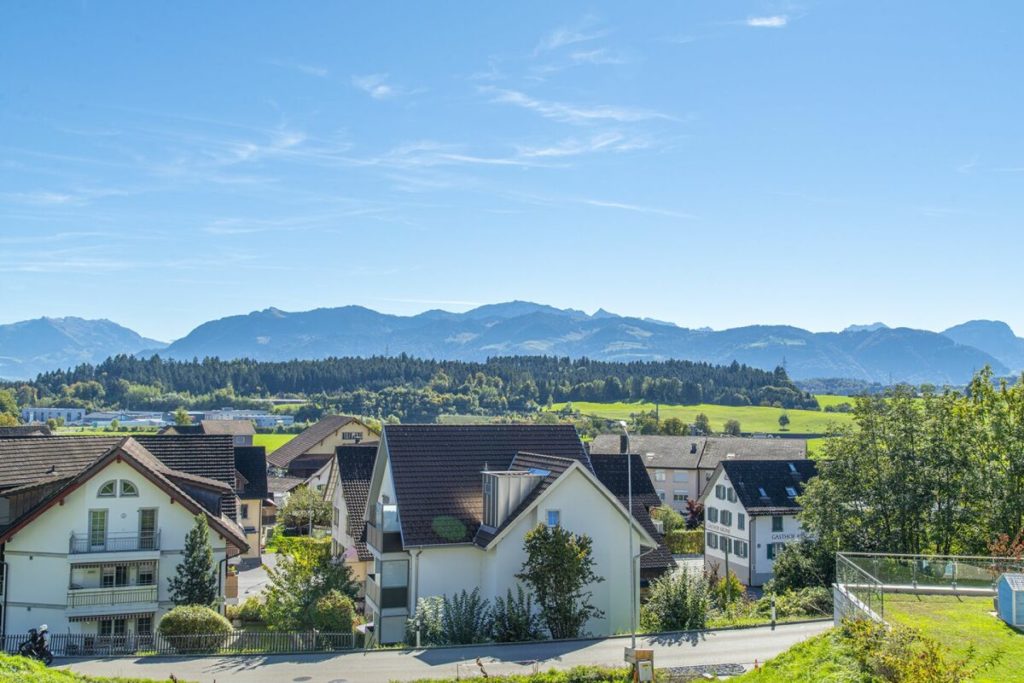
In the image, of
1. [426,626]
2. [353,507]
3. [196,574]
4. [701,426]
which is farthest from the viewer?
[701,426]

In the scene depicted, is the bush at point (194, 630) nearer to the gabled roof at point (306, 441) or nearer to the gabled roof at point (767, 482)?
the gabled roof at point (767, 482)

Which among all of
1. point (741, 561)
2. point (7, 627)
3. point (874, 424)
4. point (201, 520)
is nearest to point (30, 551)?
point (7, 627)

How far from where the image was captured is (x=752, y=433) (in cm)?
16288

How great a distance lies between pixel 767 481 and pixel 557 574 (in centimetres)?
3453

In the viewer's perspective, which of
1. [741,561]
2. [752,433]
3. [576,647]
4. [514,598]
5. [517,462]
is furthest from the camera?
[752,433]

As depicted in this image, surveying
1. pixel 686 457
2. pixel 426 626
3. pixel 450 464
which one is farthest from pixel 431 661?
pixel 686 457

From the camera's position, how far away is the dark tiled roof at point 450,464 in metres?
34.1

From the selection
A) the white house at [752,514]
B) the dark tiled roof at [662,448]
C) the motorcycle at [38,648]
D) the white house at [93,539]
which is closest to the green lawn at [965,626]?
the motorcycle at [38,648]

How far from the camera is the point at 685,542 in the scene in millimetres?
69938

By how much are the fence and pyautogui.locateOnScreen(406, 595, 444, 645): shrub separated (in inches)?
81.3

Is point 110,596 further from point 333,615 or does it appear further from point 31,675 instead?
point 31,675

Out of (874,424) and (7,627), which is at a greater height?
(874,424)

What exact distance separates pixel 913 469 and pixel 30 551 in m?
36.5

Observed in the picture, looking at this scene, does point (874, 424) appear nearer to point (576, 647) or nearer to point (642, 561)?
point (642, 561)
